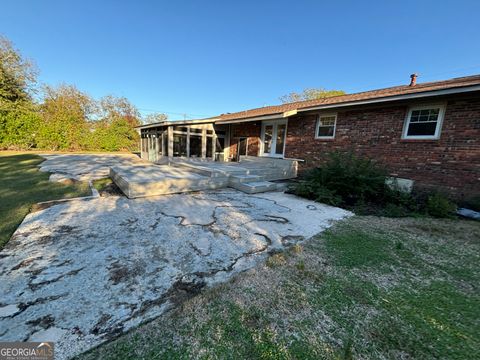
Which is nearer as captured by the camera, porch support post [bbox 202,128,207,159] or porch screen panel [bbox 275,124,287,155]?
porch screen panel [bbox 275,124,287,155]

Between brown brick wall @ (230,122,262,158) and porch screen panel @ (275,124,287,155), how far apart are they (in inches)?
49.6

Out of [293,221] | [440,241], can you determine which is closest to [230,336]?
[293,221]

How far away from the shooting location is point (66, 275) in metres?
2.31

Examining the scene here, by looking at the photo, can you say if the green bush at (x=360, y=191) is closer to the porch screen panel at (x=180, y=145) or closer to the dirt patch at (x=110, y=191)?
the dirt patch at (x=110, y=191)

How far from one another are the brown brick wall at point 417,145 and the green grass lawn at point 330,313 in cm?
377

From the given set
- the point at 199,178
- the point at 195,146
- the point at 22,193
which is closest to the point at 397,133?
the point at 199,178

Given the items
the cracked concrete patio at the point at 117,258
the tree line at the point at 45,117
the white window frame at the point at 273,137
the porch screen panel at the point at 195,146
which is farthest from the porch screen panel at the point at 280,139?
the tree line at the point at 45,117

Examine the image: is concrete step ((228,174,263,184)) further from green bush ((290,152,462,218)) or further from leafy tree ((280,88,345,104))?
leafy tree ((280,88,345,104))

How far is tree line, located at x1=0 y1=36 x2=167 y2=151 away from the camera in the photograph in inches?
620

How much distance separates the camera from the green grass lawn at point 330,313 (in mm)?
1535

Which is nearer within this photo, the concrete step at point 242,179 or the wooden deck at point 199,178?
the wooden deck at point 199,178

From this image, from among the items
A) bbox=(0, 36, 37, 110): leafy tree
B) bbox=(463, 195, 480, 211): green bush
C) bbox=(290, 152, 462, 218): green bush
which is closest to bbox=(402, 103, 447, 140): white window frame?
bbox=(290, 152, 462, 218): green bush

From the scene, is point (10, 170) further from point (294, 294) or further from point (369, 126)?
point (369, 126)

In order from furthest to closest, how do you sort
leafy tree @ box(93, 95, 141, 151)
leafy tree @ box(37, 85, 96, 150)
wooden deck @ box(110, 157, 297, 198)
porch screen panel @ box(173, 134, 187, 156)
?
leafy tree @ box(93, 95, 141, 151) → leafy tree @ box(37, 85, 96, 150) → porch screen panel @ box(173, 134, 187, 156) → wooden deck @ box(110, 157, 297, 198)
